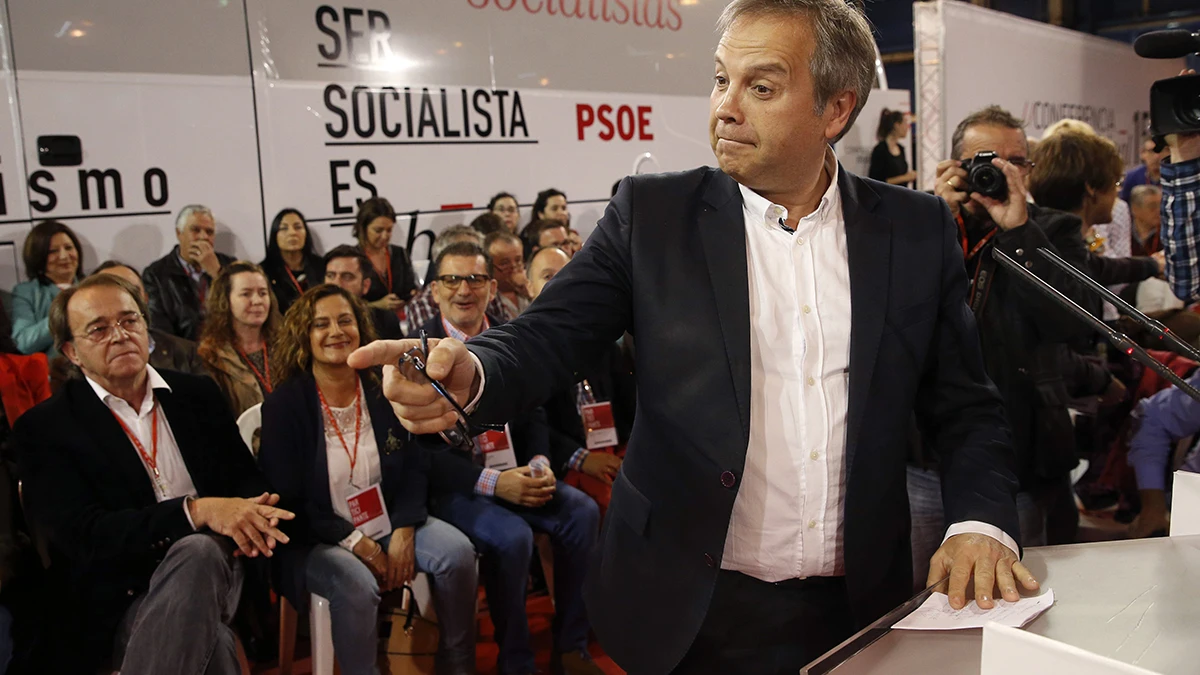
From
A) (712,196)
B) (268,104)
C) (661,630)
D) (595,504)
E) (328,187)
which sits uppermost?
(268,104)

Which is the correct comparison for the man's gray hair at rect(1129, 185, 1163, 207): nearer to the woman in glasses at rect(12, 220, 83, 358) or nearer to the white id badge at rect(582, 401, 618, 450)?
the white id badge at rect(582, 401, 618, 450)

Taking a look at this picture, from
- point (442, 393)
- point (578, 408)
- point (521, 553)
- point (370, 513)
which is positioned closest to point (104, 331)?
point (370, 513)

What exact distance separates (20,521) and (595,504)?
1882mm

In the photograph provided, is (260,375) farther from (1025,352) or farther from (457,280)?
(1025,352)

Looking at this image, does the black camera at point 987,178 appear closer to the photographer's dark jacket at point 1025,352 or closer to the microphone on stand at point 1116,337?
the photographer's dark jacket at point 1025,352

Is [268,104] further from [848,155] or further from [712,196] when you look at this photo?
[848,155]

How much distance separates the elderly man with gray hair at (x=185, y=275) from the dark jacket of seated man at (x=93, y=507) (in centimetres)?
166

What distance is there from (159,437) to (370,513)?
681 millimetres

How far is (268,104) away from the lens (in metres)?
4.73

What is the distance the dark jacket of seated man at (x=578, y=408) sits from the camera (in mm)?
3973

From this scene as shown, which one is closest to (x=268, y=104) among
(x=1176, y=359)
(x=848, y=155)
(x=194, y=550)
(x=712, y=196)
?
(x=194, y=550)

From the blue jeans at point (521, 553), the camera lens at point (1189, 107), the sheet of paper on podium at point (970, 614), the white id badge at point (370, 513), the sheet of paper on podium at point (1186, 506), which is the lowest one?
the blue jeans at point (521, 553)

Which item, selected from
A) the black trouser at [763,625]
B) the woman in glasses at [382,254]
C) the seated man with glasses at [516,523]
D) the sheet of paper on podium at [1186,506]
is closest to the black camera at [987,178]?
the sheet of paper on podium at [1186,506]

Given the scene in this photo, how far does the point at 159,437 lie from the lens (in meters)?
2.93
